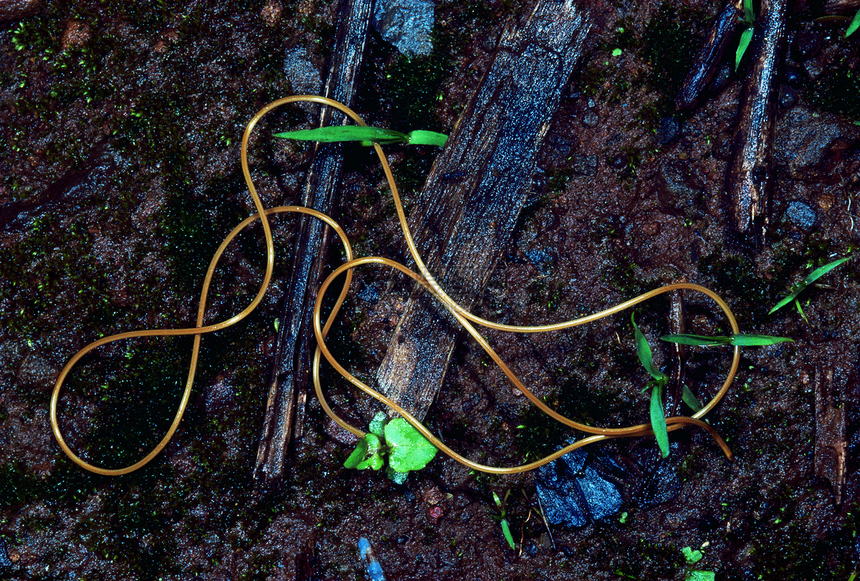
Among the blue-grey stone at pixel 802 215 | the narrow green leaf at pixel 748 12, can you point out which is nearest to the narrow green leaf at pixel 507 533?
the blue-grey stone at pixel 802 215

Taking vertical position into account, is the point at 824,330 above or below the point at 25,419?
below

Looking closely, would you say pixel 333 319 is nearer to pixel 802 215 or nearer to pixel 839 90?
pixel 802 215

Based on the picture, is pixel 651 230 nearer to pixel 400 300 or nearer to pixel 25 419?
pixel 400 300

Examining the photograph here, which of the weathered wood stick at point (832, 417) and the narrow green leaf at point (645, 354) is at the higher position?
the narrow green leaf at point (645, 354)

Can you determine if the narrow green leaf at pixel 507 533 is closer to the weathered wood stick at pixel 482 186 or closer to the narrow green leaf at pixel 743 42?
the weathered wood stick at pixel 482 186

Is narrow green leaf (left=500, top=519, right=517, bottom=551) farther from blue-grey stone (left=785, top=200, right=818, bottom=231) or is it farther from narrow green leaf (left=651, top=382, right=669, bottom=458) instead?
blue-grey stone (left=785, top=200, right=818, bottom=231)

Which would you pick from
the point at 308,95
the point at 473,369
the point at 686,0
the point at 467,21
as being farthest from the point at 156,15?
the point at 686,0
